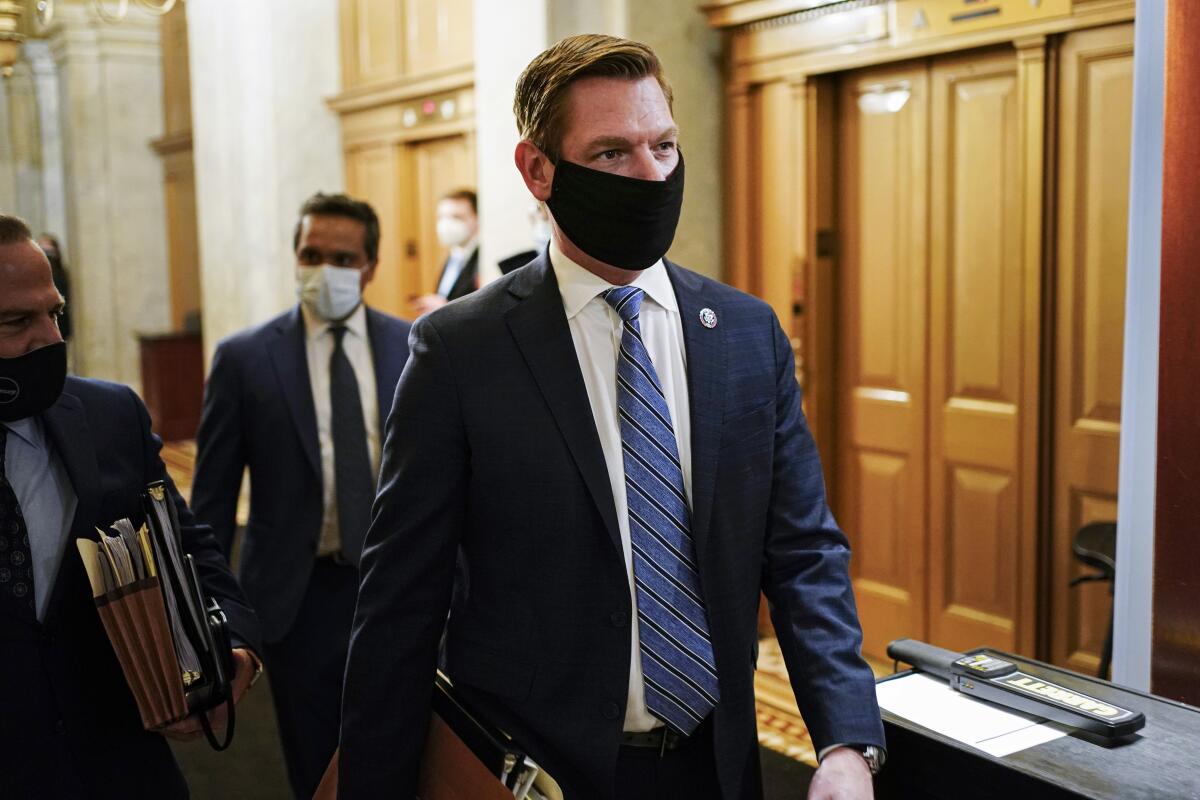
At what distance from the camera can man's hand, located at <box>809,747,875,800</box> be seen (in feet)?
4.65

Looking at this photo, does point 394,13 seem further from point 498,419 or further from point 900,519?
point 498,419

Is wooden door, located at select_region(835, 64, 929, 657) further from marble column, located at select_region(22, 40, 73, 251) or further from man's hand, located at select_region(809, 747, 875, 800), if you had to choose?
marble column, located at select_region(22, 40, 73, 251)

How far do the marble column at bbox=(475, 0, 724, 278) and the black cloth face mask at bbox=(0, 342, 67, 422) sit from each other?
3.12 meters

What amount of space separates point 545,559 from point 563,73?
1.93 feet

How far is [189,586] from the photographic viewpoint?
1.89 meters

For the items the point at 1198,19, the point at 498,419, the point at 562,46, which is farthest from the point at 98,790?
Answer: the point at 1198,19

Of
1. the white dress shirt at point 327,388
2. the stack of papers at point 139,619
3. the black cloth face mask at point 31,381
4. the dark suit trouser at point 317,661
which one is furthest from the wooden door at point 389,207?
the stack of papers at point 139,619

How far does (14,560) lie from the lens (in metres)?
1.85

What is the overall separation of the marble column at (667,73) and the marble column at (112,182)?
716 cm

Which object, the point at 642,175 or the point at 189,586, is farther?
the point at 189,586

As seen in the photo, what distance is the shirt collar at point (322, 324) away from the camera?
3156 mm

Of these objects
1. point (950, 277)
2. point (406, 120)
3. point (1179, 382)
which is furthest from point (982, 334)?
point (406, 120)

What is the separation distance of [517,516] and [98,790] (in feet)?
2.90

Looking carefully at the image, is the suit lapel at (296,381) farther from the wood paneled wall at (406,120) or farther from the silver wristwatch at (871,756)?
the wood paneled wall at (406,120)
